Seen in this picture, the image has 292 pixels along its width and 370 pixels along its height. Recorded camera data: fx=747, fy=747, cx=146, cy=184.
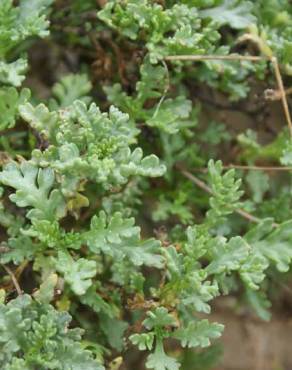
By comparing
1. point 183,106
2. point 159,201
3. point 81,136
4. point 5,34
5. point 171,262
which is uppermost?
point 5,34

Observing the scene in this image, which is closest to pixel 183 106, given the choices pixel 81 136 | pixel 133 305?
pixel 81 136

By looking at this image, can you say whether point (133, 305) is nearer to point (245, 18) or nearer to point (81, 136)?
point (81, 136)

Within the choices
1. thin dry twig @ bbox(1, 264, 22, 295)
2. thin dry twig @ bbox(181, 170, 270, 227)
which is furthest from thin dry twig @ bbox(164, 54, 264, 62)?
thin dry twig @ bbox(1, 264, 22, 295)

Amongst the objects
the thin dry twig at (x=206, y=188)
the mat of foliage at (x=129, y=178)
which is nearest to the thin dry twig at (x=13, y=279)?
the mat of foliage at (x=129, y=178)

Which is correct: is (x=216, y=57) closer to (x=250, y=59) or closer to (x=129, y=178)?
(x=250, y=59)

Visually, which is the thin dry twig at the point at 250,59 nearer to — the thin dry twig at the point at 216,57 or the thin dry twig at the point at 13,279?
the thin dry twig at the point at 216,57

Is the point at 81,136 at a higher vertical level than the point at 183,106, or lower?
higher

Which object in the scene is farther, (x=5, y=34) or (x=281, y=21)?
(x=281, y=21)

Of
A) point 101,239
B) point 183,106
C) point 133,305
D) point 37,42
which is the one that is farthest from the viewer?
point 37,42

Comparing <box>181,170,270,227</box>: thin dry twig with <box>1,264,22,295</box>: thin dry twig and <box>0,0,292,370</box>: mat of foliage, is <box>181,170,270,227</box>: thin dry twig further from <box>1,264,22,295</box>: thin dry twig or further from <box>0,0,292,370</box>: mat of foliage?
<box>1,264,22,295</box>: thin dry twig
